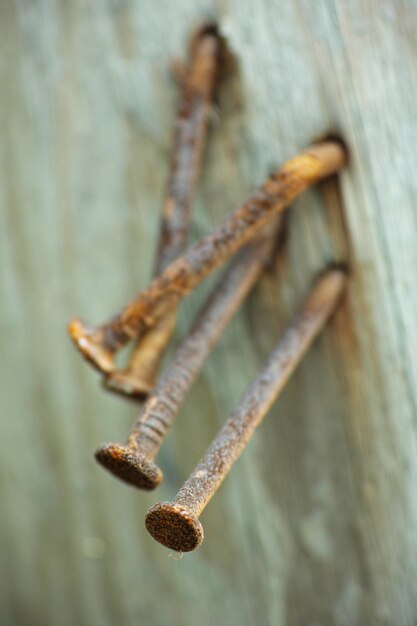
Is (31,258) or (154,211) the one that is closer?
(154,211)

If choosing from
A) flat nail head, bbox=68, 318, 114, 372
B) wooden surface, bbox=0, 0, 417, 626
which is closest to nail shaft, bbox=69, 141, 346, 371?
flat nail head, bbox=68, 318, 114, 372

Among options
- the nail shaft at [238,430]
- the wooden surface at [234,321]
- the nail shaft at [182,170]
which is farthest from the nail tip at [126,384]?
the wooden surface at [234,321]

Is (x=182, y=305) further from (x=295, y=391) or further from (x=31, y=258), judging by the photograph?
(x=31, y=258)

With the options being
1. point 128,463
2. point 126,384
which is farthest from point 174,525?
point 126,384

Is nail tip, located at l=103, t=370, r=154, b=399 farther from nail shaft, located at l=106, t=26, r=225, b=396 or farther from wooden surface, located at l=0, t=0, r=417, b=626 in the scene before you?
wooden surface, located at l=0, t=0, r=417, b=626

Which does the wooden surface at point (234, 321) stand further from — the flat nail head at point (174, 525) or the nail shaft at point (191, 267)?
the flat nail head at point (174, 525)

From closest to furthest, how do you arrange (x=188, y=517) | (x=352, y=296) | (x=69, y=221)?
(x=188, y=517)
(x=352, y=296)
(x=69, y=221)

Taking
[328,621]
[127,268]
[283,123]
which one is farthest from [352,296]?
[328,621]
